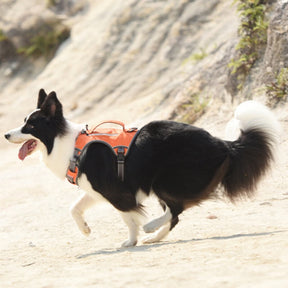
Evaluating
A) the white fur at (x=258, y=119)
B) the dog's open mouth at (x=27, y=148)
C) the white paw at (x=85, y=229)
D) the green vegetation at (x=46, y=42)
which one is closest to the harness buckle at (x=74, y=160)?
the dog's open mouth at (x=27, y=148)

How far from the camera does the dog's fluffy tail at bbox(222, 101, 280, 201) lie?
5012mm

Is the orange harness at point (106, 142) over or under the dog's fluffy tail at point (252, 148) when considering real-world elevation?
over

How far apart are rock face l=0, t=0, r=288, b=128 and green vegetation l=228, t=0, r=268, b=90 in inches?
56.0

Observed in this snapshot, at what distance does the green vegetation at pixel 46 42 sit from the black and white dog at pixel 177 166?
16841 mm

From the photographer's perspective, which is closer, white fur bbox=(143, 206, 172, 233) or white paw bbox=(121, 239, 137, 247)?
white fur bbox=(143, 206, 172, 233)

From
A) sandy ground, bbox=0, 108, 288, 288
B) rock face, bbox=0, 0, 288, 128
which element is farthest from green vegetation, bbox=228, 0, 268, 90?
sandy ground, bbox=0, 108, 288, 288

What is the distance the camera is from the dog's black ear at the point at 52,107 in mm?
5391

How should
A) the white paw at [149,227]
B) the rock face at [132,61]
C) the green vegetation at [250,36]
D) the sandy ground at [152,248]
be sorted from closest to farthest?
1. the sandy ground at [152,248]
2. the white paw at [149,227]
3. the green vegetation at [250,36]
4. the rock face at [132,61]

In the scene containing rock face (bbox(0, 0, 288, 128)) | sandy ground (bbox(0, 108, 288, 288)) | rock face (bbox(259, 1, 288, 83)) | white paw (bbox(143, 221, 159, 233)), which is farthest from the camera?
rock face (bbox(0, 0, 288, 128))

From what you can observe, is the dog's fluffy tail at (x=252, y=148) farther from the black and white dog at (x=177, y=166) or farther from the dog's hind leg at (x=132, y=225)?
the dog's hind leg at (x=132, y=225)

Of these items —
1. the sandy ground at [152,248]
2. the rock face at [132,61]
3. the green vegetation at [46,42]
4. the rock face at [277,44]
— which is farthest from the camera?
the green vegetation at [46,42]

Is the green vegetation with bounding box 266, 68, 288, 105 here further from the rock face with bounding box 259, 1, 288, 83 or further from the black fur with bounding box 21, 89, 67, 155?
the black fur with bounding box 21, 89, 67, 155

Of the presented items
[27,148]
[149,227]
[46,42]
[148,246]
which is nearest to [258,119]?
[149,227]

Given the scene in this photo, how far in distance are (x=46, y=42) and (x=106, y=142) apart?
1731cm
